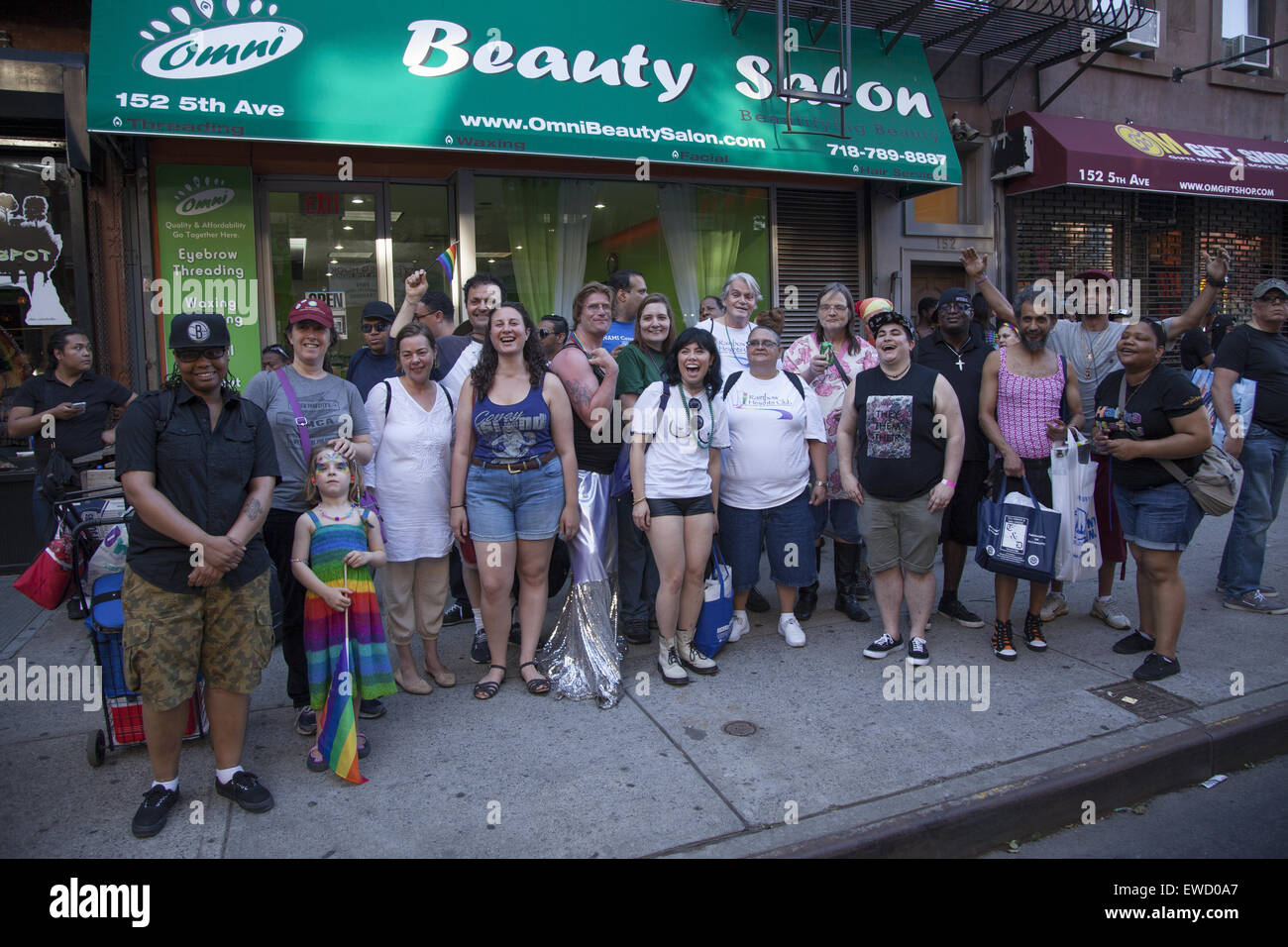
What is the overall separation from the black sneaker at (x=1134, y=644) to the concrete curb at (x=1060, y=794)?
816 mm

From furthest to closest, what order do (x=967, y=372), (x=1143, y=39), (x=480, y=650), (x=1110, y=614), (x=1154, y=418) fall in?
(x=1143, y=39)
(x=1110, y=614)
(x=967, y=372)
(x=480, y=650)
(x=1154, y=418)

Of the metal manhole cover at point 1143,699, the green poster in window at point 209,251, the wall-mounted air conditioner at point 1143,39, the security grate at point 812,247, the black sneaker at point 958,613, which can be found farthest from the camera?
the wall-mounted air conditioner at point 1143,39

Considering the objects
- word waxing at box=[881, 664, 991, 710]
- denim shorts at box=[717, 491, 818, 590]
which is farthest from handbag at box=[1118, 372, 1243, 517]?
denim shorts at box=[717, 491, 818, 590]

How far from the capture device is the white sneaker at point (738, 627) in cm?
534

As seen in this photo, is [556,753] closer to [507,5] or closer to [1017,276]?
[507,5]

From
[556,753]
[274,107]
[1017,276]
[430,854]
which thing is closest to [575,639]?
[556,753]

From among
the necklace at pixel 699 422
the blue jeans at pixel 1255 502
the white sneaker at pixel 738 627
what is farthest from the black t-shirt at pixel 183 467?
the blue jeans at pixel 1255 502

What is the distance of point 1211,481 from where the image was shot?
4.80 m

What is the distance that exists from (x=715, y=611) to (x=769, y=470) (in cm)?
90

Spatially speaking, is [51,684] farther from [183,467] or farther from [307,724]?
[183,467]

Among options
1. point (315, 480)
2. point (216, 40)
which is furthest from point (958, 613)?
point (216, 40)

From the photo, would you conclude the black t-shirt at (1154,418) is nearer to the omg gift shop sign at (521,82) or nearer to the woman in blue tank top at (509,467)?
the woman in blue tank top at (509,467)
